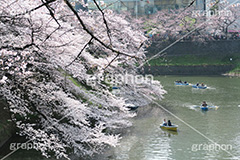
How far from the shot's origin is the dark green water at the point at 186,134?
42.3 feet

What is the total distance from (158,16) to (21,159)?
141 feet

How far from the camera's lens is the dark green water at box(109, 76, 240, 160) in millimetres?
12898

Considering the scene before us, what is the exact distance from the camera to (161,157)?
12.6 m

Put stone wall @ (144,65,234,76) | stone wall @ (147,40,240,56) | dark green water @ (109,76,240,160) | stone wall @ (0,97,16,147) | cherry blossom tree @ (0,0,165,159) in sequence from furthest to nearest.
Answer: stone wall @ (147,40,240,56) < stone wall @ (144,65,234,76) < dark green water @ (109,76,240,160) < stone wall @ (0,97,16,147) < cherry blossom tree @ (0,0,165,159)

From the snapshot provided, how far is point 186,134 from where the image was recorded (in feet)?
51.2

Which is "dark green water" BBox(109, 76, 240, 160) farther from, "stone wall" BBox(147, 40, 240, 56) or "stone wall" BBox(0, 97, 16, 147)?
"stone wall" BBox(147, 40, 240, 56)

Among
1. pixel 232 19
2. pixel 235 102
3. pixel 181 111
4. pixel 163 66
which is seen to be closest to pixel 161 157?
pixel 181 111

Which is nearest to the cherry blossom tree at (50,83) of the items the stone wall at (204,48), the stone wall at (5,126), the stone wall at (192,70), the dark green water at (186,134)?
the stone wall at (5,126)

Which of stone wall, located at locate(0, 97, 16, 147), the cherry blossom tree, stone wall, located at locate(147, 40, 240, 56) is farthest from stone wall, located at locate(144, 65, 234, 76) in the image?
stone wall, located at locate(0, 97, 16, 147)

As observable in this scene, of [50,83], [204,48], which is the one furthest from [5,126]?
[204,48]

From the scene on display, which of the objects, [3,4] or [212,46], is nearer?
[3,4]

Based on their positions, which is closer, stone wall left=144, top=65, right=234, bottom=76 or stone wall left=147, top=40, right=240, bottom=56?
stone wall left=144, top=65, right=234, bottom=76

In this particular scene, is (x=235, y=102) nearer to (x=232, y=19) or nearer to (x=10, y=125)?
(x=10, y=125)

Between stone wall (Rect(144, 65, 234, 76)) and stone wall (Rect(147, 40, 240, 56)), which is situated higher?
stone wall (Rect(147, 40, 240, 56))
